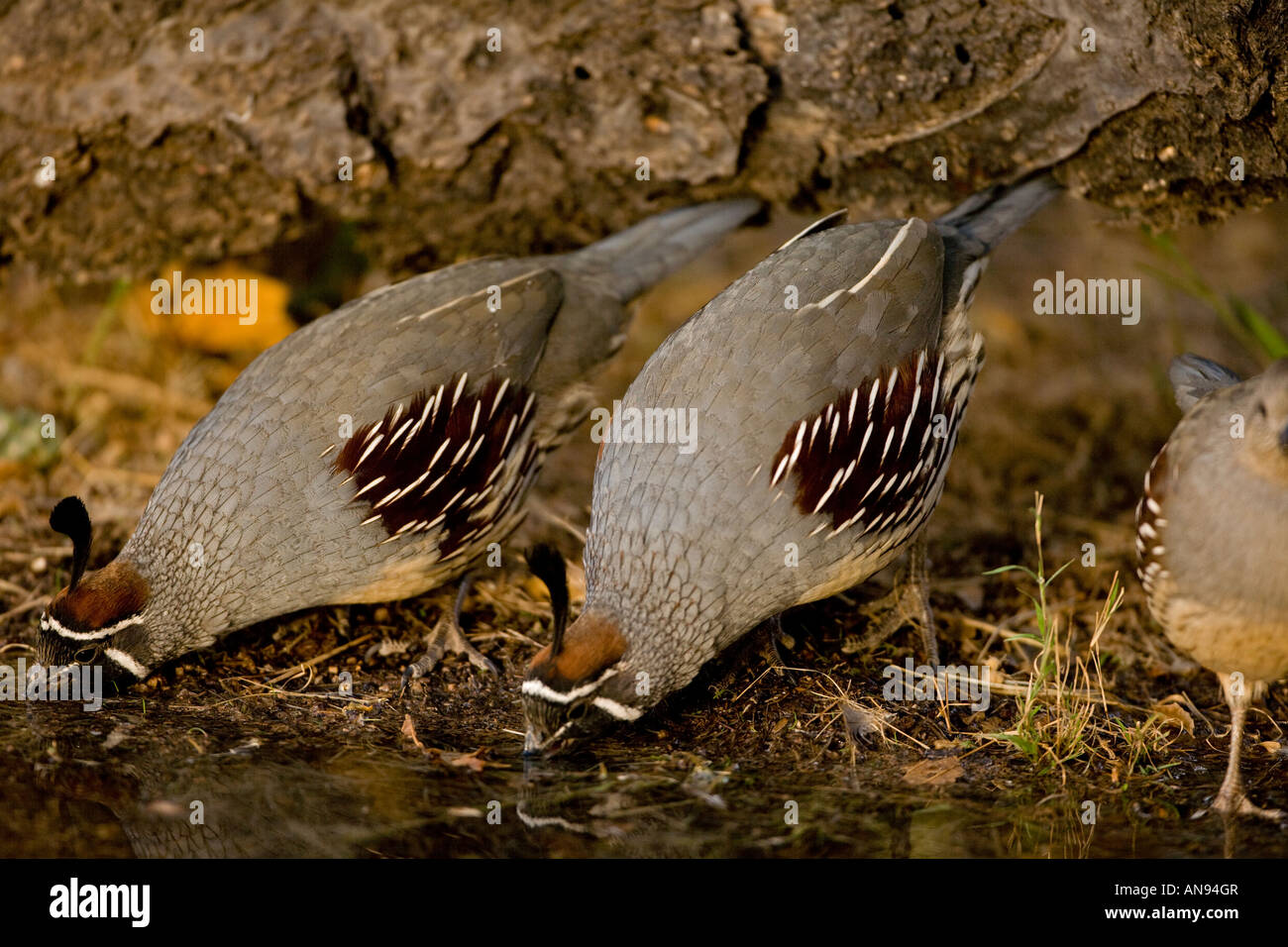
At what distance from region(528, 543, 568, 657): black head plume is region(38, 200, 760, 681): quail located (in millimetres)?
794

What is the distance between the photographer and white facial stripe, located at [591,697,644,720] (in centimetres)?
386

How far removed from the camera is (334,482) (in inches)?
171

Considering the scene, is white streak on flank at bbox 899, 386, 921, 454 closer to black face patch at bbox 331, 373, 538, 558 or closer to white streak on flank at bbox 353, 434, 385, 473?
black face patch at bbox 331, 373, 538, 558

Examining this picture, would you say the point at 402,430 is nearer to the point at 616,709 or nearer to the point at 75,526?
the point at 75,526

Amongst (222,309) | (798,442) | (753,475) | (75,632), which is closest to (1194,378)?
(798,442)

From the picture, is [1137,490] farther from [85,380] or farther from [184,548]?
[85,380]

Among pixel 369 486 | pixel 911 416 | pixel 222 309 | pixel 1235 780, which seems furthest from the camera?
pixel 222 309

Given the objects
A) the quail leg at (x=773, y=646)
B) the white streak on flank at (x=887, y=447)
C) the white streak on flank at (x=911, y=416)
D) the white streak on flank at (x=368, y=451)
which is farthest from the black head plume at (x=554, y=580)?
the white streak on flank at (x=911, y=416)

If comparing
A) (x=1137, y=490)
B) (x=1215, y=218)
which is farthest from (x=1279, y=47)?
(x=1137, y=490)

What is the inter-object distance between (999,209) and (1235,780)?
2.35 m

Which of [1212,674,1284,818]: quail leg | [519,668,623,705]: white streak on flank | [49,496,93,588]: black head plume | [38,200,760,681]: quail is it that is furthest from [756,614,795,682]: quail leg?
[49,496,93,588]: black head plume

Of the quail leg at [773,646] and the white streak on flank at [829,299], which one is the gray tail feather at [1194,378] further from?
the quail leg at [773,646]

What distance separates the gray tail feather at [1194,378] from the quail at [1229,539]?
0.30 metres

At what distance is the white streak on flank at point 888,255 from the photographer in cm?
427
